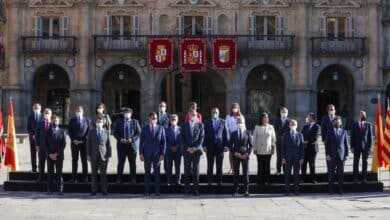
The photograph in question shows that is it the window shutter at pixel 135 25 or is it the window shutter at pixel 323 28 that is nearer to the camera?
the window shutter at pixel 135 25

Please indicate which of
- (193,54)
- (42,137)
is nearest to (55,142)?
(42,137)

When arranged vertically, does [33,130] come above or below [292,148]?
above

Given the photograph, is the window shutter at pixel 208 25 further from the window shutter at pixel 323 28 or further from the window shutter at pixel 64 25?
the window shutter at pixel 64 25

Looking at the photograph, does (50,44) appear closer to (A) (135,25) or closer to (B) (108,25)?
(B) (108,25)

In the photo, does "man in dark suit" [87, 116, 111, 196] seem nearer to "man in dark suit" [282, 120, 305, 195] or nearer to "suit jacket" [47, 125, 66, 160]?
"suit jacket" [47, 125, 66, 160]

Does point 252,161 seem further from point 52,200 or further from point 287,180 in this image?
point 52,200

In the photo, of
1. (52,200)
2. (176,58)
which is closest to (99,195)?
(52,200)

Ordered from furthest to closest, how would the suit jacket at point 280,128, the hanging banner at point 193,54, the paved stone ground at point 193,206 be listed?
the hanging banner at point 193,54
the suit jacket at point 280,128
the paved stone ground at point 193,206

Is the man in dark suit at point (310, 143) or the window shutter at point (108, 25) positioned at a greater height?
the window shutter at point (108, 25)

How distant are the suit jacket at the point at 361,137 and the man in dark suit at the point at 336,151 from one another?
0.95 meters

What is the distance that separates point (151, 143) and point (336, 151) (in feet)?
15.1

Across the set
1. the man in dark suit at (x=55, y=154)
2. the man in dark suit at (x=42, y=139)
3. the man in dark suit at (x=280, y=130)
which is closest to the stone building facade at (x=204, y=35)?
the man in dark suit at (x=280, y=130)

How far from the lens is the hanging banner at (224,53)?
4444cm

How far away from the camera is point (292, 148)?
1931 cm
